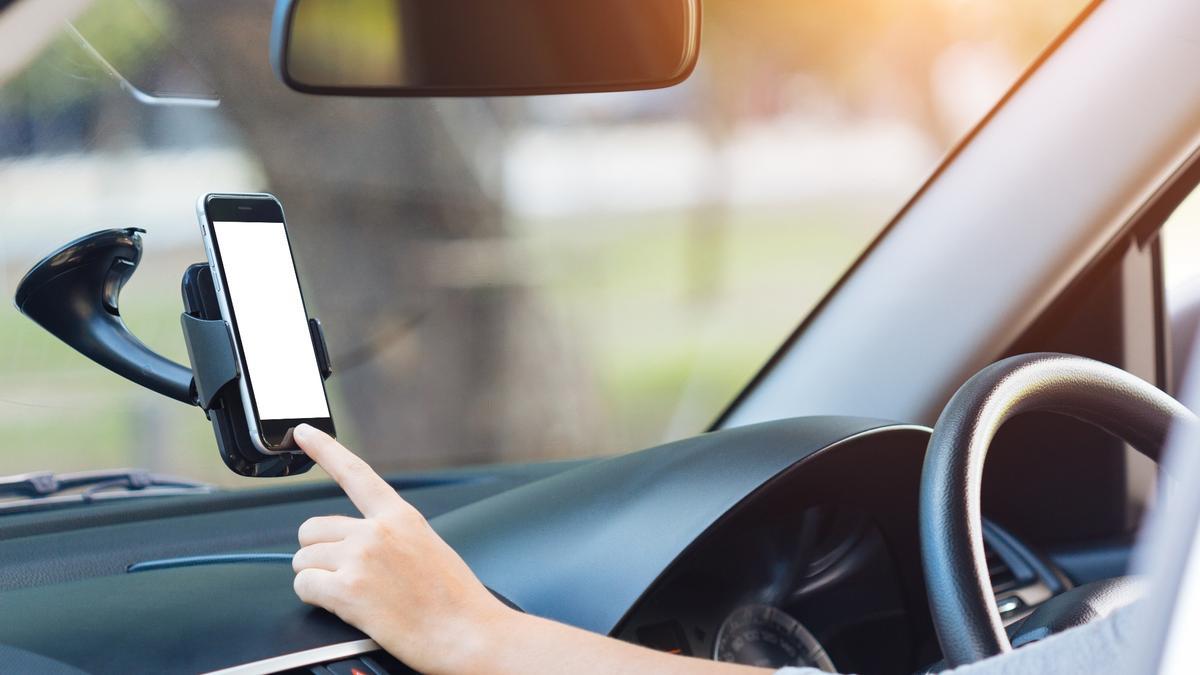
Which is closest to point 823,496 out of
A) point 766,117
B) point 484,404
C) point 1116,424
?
point 1116,424

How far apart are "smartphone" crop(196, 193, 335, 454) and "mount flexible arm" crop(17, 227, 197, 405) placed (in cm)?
19

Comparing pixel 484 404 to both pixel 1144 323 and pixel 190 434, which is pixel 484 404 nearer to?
pixel 190 434

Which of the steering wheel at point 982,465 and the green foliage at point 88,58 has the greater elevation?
the green foliage at point 88,58

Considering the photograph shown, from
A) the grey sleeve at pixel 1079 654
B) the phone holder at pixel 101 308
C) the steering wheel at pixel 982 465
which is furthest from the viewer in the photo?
the phone holder at pixel 101 308

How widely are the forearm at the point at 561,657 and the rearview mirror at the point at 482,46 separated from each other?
31.0 inches

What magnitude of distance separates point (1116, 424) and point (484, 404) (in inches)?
107

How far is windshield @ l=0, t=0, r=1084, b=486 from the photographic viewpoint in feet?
7.14

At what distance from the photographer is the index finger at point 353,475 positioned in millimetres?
1171

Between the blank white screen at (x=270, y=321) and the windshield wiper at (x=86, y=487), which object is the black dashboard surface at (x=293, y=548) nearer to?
the windshield wiper at (x=86, y=487)

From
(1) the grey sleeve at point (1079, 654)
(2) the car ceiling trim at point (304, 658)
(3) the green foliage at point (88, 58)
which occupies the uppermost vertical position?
(3) the green foliage at point (88, 58)

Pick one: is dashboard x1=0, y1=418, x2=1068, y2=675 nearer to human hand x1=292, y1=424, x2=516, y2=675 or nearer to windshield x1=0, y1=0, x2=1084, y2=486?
human hand x1=292, y1=424, x2=516, y2=675

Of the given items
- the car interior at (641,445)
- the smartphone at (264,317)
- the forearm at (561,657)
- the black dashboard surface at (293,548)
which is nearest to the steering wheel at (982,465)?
the car interior at (641,445)

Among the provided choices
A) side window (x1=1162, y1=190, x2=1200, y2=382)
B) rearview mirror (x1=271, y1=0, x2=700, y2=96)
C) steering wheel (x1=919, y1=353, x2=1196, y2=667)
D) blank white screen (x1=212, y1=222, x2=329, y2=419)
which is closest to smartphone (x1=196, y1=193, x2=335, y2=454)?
blank white screen (x1=212, y1=222, x2=329, y2=419)

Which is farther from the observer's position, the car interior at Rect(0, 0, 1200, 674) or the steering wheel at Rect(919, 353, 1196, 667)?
the car interior at Rect(0, 0, 1200, 674)
